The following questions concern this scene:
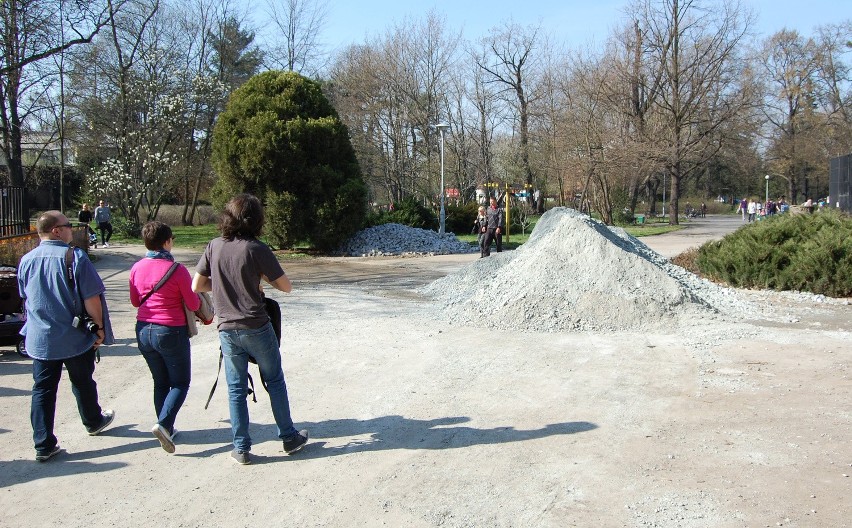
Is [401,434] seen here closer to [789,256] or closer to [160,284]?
[160,284]

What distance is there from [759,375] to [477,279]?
5.30 meters

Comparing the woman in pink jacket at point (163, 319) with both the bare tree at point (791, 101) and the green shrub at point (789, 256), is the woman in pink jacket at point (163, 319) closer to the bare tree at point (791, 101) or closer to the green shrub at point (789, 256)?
the green shrub at point (789, 256)

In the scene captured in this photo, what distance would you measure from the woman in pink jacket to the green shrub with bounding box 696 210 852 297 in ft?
32.9

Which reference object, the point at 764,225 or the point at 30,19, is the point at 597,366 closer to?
the point at 764,225

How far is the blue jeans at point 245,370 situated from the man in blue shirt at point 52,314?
1.04 m

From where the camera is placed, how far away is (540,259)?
1006cm

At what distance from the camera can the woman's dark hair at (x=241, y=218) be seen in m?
4.51

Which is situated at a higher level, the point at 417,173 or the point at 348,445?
the point at 417,173

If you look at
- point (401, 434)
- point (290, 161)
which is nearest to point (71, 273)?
point (401, 434)

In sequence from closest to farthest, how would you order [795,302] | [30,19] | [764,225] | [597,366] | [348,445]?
[348,445] → [597,366] → [795,302] → [764,225] → [30,19]

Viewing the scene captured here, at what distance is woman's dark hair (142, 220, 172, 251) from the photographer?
4891 mm

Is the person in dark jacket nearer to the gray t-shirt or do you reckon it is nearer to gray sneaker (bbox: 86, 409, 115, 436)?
gray sneaker (bbox: 86, 409, 115, 436)

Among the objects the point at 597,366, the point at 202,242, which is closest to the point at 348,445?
the point at 597,366

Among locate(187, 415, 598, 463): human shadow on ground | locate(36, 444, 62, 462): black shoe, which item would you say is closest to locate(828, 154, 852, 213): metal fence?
locate(187, 415, 598, 463): human shadow on ground
